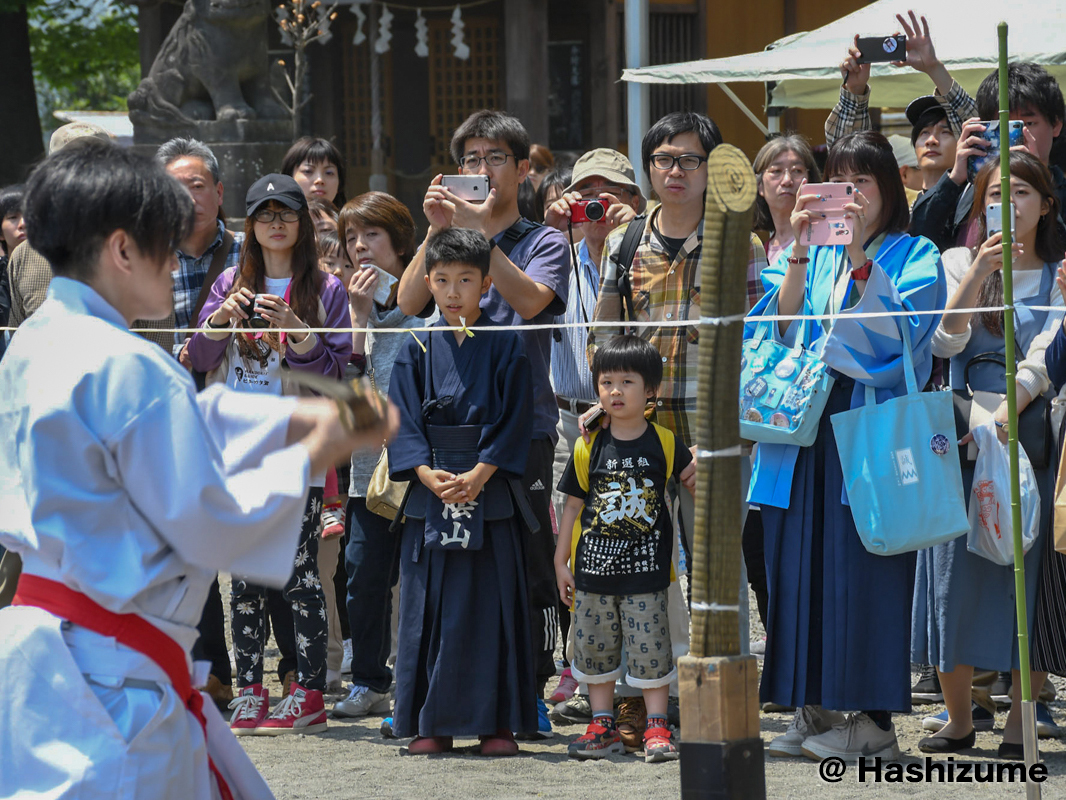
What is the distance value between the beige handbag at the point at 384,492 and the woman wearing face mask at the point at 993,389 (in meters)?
1.83

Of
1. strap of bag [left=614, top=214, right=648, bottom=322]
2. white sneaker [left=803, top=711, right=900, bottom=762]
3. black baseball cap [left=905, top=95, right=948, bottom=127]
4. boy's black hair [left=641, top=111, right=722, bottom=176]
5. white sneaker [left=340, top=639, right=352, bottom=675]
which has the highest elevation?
black baseball cap [left=905, top=95, right=948, bottom=127]

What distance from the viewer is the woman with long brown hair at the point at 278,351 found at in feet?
15.0

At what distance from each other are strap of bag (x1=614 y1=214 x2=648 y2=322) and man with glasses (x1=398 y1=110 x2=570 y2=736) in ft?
0.61

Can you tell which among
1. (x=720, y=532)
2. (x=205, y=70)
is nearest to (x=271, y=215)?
(x=720, y=532)

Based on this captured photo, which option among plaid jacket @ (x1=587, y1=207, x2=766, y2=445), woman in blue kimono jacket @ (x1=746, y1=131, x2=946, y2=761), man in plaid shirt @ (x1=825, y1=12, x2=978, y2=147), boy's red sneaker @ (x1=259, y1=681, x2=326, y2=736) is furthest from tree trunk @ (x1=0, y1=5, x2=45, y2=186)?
woman in blue kimono jacket @ (x1=746, y1=131, x2=946, y2=761)

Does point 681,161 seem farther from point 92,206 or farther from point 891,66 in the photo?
point 891,66

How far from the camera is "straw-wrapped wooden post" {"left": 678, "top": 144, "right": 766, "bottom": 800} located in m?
2.59

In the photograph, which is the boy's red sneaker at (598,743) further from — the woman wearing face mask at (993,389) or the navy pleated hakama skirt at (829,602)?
the woman wearing face mask at (993,389)

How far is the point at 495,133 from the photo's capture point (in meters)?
4.67

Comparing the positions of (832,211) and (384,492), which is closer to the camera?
(832,211)

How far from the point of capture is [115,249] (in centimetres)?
212

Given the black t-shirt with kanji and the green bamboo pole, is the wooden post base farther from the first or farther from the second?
the black t-shirt with kanji

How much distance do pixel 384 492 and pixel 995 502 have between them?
6.66 feet

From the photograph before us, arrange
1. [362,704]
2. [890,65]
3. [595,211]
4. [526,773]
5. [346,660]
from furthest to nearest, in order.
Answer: [890,65]
[346,660]
[595,211]
[362,704]
[526,773]
